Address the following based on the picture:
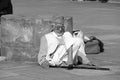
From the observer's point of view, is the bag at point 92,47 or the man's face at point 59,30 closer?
→ the man's face at point 59,30

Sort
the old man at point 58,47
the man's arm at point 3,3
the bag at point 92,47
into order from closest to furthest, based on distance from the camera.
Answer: the old man at point 58,47
the bag at point 92,47
the man's arm at point 3,3

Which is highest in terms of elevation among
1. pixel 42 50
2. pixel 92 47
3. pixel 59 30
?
pixel 59 30

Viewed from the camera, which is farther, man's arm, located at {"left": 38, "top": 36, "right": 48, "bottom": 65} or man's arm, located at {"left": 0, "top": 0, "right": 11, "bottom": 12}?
man's arm, located at {"left": 0, "top": 0, "right": 11, "bottom": 12}

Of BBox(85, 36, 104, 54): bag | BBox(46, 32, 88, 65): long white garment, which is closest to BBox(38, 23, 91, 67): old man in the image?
BBox(46, 32, 88, 65): long white garment

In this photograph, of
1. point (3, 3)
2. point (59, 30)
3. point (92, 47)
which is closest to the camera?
point (59, 30)

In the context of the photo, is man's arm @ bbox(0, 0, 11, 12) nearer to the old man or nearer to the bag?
the bag

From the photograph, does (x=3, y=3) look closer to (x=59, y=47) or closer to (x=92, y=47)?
(x=92, y=47)

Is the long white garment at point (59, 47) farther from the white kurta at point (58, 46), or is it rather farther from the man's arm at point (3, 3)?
the man's arm at point (3, 3)

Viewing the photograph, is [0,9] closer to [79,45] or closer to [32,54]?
[32,54]

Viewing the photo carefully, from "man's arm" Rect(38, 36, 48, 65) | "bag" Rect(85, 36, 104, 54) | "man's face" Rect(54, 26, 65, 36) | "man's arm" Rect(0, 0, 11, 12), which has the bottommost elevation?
"bag" Rect(85, 36, 104, 54)

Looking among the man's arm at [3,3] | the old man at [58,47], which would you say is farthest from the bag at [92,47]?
the man's arm at [3,3]

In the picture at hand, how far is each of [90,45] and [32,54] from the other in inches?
69.2

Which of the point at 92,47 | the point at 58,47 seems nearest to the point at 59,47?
the point at 58,47

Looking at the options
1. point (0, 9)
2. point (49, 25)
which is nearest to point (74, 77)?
point (49, 25)
